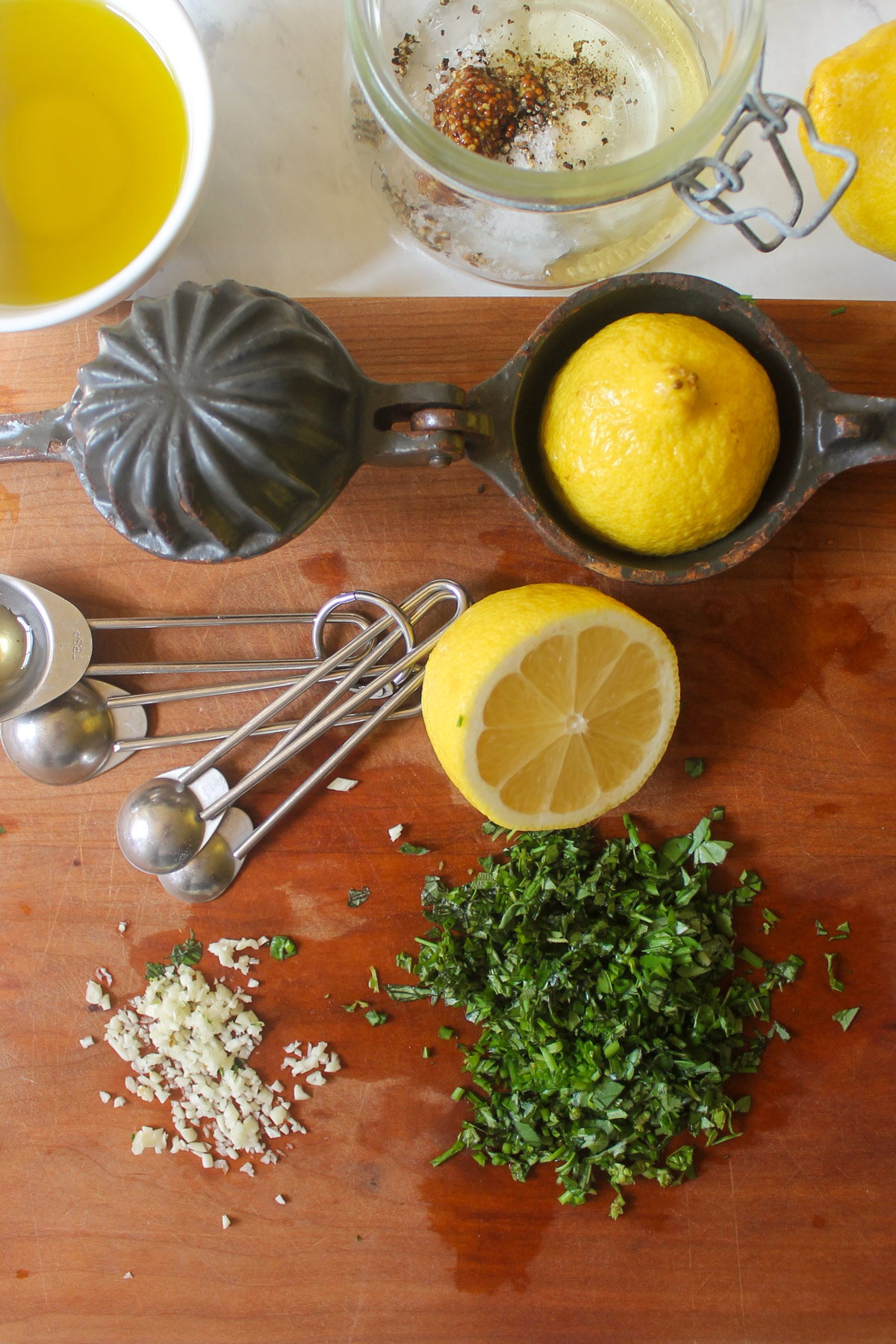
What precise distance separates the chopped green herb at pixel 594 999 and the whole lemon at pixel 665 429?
13.9 inches

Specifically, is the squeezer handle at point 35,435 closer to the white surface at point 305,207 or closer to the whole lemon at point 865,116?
the white surface at point 305,207

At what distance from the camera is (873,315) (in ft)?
3.29

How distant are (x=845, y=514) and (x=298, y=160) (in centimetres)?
71

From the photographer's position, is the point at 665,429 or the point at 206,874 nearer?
the point at 665,429

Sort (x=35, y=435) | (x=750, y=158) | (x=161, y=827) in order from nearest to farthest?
(x=750, y=158) → (x=35, y=435) → (x=161, y=827)

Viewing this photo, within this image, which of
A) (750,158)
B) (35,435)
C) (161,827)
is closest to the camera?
(750,158)

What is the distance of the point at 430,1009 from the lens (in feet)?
3.38

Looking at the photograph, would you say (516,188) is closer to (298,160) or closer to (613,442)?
(613,442)

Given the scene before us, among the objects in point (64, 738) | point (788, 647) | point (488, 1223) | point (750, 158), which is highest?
point (750, 158)

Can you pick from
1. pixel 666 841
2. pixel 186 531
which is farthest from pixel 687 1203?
pixel 186 531

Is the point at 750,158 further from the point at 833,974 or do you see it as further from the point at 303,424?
the point at 833,974

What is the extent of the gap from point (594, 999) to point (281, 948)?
336 millimetres

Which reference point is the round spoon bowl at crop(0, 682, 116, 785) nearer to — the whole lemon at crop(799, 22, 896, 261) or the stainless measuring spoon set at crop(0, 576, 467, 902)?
the stainless measuring spoon set at crop(0, 576, 467, 902)

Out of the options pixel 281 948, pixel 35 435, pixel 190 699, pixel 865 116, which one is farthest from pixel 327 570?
pixel 865 116
